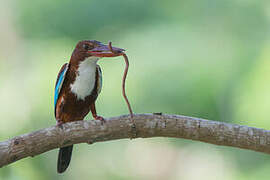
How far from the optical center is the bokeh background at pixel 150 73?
19.4 feet

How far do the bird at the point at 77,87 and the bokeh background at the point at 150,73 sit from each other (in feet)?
5.87

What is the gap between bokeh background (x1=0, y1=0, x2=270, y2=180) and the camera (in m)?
5.91

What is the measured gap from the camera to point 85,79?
3.91m

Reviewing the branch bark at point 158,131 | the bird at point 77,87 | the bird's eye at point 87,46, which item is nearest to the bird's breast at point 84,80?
the bird at point 77,87

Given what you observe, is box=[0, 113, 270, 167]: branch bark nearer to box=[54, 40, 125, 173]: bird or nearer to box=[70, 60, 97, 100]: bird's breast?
box=[54, 40, 125, 173]: bird

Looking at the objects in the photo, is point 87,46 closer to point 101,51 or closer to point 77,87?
point 101,51

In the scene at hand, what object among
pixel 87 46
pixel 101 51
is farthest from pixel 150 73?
pixel 101 51

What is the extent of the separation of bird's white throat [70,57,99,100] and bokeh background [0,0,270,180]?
74.8 inches

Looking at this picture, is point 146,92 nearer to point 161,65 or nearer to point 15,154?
point 161,65

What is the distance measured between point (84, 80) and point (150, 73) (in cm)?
224

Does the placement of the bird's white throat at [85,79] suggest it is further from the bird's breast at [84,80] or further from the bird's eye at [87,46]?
the bird's eye at [87,46]

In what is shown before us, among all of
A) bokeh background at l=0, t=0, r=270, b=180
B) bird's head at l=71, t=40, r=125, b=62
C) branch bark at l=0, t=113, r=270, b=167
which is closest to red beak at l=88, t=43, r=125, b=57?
bird's head at l=71, t=40, r=125, b=62

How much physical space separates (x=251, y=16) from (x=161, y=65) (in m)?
1.71

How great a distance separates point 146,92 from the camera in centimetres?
591
